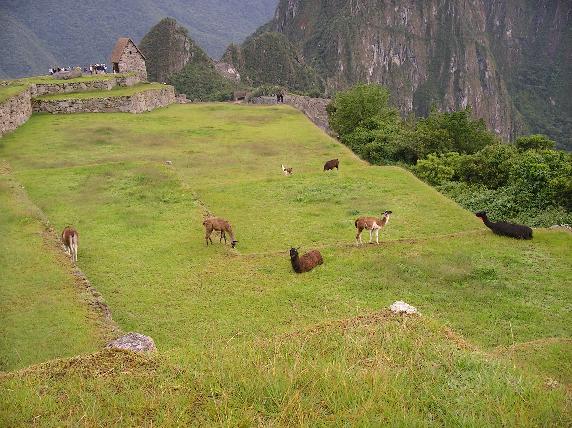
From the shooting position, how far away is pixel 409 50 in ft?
591

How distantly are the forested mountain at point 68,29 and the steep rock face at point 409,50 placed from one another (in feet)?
114

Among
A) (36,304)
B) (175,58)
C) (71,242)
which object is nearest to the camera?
(36,304)

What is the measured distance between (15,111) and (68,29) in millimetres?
77936

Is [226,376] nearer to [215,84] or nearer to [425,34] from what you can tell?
[215,84]

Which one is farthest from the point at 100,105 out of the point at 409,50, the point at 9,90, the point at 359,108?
the point at 409,50

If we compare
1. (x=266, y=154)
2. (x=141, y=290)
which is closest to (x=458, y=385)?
(x=141, y=290)

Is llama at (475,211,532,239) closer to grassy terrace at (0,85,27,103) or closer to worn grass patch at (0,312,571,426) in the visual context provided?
worn grass patch at (0,312,571,426)

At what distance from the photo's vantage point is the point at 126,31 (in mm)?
114250

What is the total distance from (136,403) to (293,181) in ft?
56.7

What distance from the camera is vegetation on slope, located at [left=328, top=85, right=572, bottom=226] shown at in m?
22.5

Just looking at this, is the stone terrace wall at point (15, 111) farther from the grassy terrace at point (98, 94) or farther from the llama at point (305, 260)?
the llama at point (305, 260)

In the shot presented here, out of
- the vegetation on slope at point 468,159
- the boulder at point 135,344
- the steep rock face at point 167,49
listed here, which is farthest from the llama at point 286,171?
the steep rock face at point 167,49

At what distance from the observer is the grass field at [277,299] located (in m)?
5.99

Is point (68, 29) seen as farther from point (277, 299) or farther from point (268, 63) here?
point (277, 299)
